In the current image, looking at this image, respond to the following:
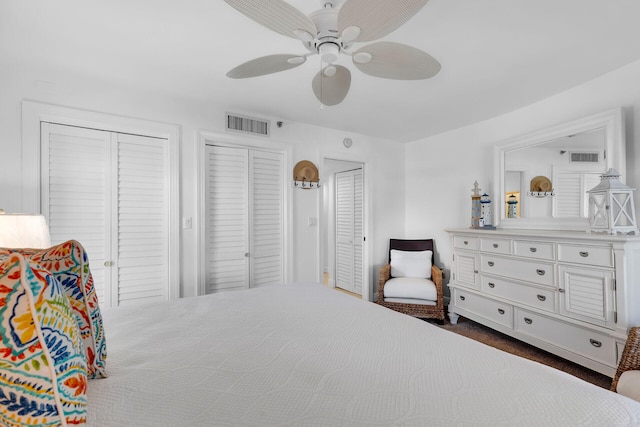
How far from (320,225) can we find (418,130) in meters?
1.82

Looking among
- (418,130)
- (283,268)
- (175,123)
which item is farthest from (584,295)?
(175,123)

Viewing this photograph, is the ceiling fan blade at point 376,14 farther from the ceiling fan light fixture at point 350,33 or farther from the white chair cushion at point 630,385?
the white chair cushion at point 630,385

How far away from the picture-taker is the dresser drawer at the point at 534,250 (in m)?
2.45

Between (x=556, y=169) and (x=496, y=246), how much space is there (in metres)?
0.90

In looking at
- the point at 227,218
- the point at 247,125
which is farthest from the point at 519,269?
the point at 247,125

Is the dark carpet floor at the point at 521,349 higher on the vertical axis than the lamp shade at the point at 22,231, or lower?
lower

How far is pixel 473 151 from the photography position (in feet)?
11.8

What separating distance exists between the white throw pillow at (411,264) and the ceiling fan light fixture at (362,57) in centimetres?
278

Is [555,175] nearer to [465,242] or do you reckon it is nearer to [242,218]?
[465,242]

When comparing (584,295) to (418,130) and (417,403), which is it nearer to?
(417,403)

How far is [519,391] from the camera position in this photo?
0.86 meters

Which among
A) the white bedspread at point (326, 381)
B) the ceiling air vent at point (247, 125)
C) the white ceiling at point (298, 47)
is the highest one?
the white ceiling at point (298, 47)

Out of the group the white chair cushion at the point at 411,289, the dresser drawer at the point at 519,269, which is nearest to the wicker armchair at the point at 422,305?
the white chair cushion at the point at 411,289

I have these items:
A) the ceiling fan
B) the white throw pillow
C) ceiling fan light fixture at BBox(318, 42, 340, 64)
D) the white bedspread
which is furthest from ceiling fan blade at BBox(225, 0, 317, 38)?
the white throw pillow
